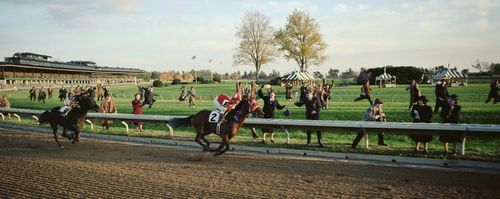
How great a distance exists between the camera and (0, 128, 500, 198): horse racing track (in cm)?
587

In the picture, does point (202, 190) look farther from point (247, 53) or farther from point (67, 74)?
point (67, 74)

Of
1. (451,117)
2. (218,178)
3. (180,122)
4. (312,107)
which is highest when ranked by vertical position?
(312,107)

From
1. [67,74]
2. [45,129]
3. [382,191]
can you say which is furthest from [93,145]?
[67,74]

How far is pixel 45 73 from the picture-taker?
211 ft

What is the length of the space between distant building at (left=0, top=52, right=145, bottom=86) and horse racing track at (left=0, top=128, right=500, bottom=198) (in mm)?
55540

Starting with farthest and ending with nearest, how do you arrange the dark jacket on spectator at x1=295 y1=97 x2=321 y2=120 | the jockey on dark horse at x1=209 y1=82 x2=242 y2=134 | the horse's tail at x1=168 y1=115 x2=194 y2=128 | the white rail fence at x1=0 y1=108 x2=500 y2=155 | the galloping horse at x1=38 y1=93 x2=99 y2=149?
1. the galloping horse at x1=38 y1=93 x2=99 y2=149
2. the dark jacket on spectator at x1=295 y1=97 x2=321 y2=120
3. the horse's tail at x1=168 y1=115 x2=194 y2=128
4. the jockey on dark horse at x1=209 y1=82 x2=242 y2=134
5. the white rail fence at x1=0 y1=108 x2=500 y2=155

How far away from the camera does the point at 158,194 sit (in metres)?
5.87

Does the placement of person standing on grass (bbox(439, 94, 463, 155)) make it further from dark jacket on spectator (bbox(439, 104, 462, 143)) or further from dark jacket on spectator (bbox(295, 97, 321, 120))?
dark jacket on spectator (bbox(295, 97, 321, 120))

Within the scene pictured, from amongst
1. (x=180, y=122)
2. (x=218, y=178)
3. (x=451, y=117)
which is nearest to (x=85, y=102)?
(x=180, y=122)

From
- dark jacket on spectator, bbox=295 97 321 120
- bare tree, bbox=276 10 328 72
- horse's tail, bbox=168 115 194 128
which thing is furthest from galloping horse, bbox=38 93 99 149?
bare tree, bbox=276 10 328 72

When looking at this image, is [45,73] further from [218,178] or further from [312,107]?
[218,178]

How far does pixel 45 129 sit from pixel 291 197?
14.3m

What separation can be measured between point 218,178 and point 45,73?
229ft

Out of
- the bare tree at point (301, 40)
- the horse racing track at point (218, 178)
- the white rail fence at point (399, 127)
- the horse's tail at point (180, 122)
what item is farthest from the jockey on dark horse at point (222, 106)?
the bare tree at point (301, 40)
